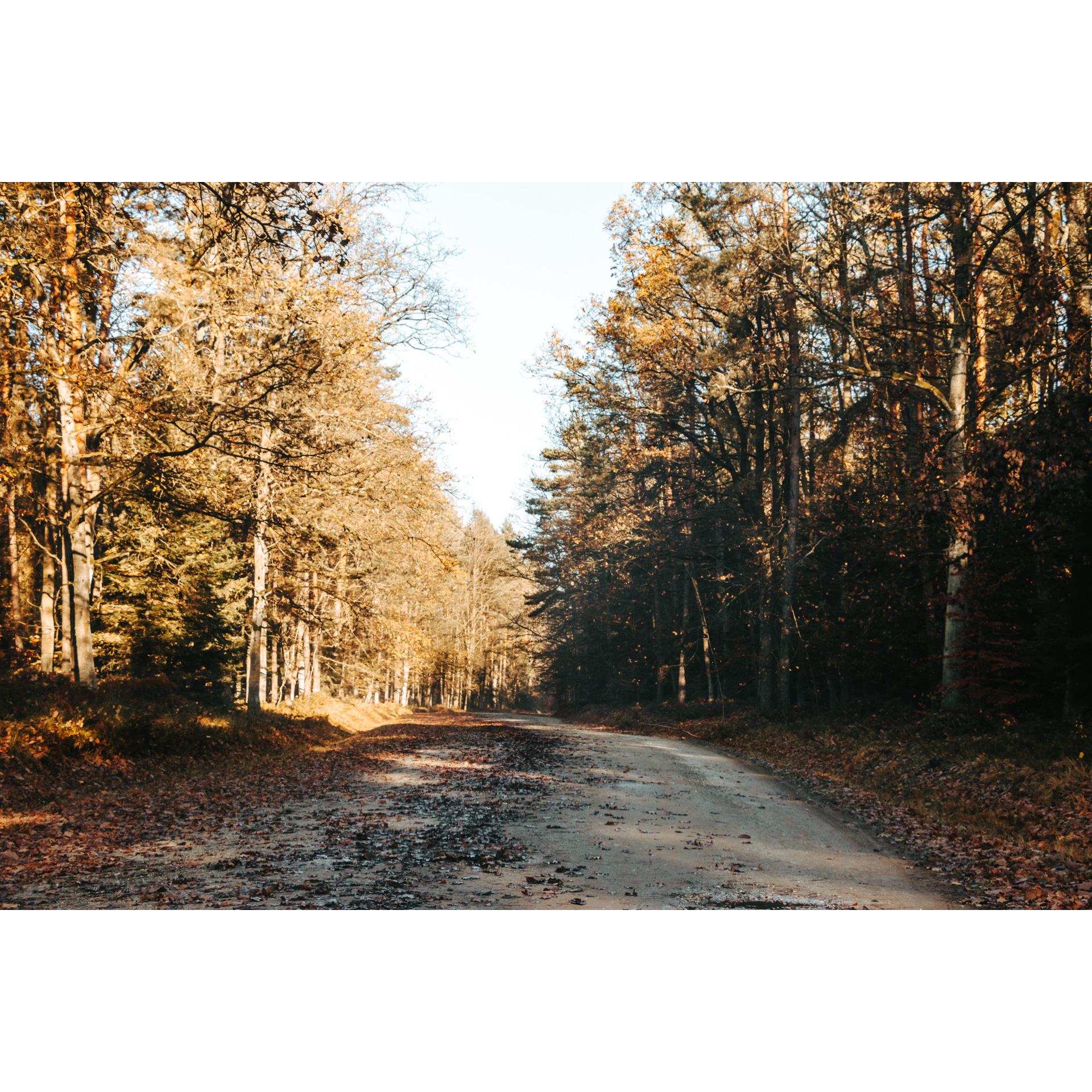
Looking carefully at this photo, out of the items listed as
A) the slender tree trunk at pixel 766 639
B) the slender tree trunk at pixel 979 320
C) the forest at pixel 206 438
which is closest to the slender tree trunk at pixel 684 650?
the slender tree trunk at pixel 766 639

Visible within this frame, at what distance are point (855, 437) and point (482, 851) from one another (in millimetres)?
16711

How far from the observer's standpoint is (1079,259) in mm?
10914

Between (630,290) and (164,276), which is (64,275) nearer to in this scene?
(164,276)

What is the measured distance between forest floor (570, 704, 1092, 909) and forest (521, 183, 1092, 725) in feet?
3.77

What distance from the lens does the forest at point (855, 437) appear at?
11.3 meters

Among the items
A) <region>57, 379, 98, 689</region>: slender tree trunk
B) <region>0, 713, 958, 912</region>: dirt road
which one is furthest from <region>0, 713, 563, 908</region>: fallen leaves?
<region>57, 379, 98, 689</region>: slender tree trunk

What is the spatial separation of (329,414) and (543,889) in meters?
10.4

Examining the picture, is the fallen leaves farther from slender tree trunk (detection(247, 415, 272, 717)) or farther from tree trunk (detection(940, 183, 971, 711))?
tree trunk (detection(940, 183, 971, 711))

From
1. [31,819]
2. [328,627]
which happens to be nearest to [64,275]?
[31,819]

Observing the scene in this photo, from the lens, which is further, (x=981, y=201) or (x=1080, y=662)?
(x=981, y=201)

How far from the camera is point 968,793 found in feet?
33.8

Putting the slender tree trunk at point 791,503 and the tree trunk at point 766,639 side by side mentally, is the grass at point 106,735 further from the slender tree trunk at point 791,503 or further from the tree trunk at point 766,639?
the slender tree trunk at point 791,503

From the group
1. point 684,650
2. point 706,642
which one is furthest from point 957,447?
point 684,650

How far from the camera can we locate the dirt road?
6164mm
